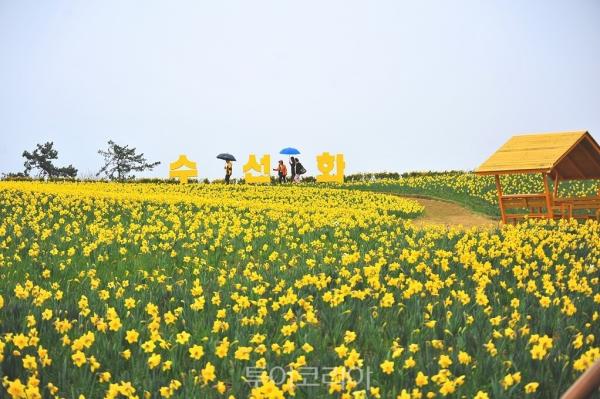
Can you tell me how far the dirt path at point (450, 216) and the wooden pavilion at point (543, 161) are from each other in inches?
140

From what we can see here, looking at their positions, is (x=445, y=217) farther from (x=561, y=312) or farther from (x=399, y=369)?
(x=399, y=369)

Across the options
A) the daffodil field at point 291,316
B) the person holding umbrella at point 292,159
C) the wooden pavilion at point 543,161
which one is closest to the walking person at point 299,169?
the person holding umbrella at point 292,159

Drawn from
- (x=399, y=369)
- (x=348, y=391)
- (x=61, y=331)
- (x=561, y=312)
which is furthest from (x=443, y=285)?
(x=61, y=331)

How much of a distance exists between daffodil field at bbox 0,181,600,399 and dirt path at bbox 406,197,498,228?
9.41 m

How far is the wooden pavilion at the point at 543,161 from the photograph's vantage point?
56.9ft

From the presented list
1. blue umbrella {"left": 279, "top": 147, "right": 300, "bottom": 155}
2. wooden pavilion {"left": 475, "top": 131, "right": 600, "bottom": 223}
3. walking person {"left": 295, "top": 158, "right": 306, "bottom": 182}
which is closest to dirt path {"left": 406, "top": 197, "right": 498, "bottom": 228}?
wooden pavilion {"left": 475, "top": 131, "right": 600, "bottom": 223}

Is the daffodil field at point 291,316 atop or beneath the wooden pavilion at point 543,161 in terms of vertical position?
beneath

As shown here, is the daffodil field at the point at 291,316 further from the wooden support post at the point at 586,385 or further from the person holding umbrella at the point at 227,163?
the person holding umbrella at the point at 227,163

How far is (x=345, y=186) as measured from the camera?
38.6 m

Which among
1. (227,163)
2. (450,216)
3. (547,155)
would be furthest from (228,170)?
(547,155)

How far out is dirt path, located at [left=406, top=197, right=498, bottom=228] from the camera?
75.6 ft

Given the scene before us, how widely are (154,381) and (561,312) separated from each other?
14.9 ft

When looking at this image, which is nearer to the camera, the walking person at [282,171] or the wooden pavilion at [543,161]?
the wooden pavilion at [543,161]

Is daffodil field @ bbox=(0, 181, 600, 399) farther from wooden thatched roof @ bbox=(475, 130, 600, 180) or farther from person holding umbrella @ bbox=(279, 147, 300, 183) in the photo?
person holding umbrella @ bbox=(279, 147, 300, 183)
